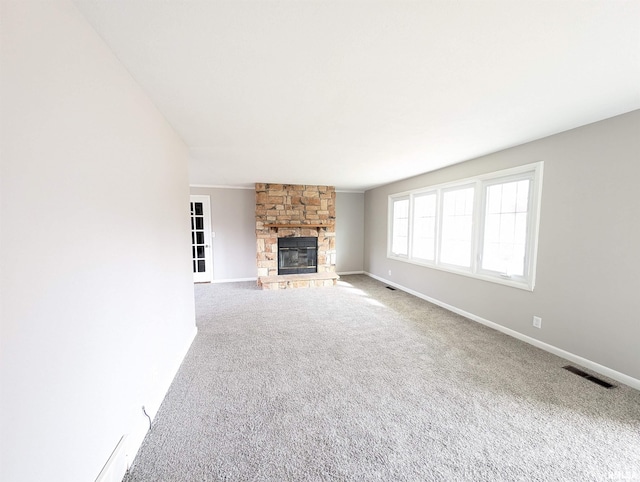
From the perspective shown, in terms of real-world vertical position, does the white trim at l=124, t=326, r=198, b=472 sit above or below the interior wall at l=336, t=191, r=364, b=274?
below

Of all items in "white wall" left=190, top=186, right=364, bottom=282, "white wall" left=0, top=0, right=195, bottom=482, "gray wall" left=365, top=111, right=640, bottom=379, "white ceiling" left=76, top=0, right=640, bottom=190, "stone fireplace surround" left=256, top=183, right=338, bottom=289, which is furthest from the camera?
"white wall" left=190, top=186, right=364, bottom=282

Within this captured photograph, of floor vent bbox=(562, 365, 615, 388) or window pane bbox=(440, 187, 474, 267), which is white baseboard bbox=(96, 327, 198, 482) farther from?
window pane bbox=(440, 187, 474, 267)

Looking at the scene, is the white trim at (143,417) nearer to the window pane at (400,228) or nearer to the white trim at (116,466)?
the white trim at (116,466)

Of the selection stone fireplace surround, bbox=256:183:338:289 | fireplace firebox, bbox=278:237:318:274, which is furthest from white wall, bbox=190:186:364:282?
fireplace firebox, bbox=278:237:318:274

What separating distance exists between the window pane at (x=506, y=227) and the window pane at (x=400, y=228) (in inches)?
70.8

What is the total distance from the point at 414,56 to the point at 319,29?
1.83 ft

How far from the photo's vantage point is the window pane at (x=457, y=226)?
3730mm

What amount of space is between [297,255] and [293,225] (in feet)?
2.50

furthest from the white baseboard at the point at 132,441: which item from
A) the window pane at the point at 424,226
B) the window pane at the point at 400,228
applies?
the window pane at the point at 400,228

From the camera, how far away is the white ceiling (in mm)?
1116

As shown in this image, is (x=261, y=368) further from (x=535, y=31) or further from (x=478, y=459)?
(x=535, y=31)

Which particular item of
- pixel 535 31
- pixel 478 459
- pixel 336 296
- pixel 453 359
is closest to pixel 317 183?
pixel 336 296

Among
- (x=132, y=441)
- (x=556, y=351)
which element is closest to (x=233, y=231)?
(x=132, y=441)

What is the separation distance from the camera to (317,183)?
558cm
